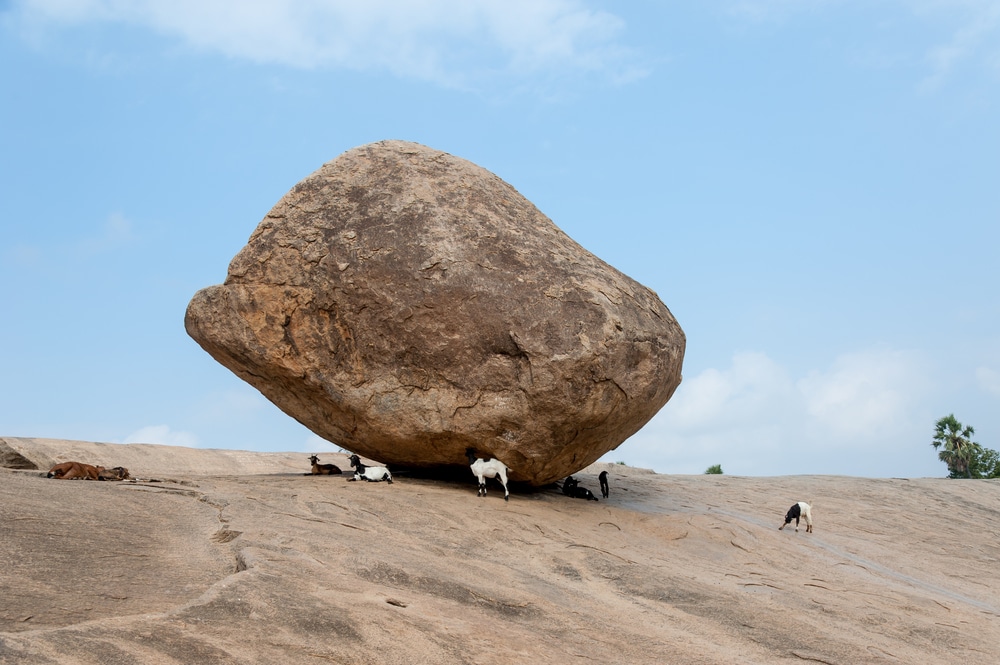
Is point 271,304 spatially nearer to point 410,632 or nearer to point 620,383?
point 620,383

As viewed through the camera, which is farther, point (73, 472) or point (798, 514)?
point (798, 514)

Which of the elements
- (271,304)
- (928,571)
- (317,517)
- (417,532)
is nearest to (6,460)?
(271,304)

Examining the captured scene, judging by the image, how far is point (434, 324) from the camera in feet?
37.6

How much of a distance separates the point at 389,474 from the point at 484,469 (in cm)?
129

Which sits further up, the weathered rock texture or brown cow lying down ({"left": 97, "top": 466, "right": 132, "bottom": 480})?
the weathered rock texture

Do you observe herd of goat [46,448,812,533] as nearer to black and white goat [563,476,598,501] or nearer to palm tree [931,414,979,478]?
black and white goat [563,476,598,501]

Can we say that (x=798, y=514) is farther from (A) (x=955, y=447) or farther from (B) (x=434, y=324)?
(A) (x=955, y=447)

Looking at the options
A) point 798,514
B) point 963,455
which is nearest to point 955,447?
point 963,455

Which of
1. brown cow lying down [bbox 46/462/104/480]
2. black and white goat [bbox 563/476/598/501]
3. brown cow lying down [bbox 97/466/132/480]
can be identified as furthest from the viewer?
black and white goat [bbox 563/476/598/501]

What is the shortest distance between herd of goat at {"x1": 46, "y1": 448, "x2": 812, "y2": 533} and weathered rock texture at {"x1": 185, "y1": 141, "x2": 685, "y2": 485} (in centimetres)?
24

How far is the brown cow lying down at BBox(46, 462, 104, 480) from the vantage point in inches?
415

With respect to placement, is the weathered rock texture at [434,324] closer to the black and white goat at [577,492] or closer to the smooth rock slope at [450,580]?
the black and white goat at [577,492]

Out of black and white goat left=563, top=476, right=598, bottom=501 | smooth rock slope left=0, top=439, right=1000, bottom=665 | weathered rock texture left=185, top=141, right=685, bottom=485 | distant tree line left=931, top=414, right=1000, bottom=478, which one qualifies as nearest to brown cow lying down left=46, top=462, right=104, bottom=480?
smooth rock slope left=0, top=439, right=1000, bottom=665

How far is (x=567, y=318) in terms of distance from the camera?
11.4m
